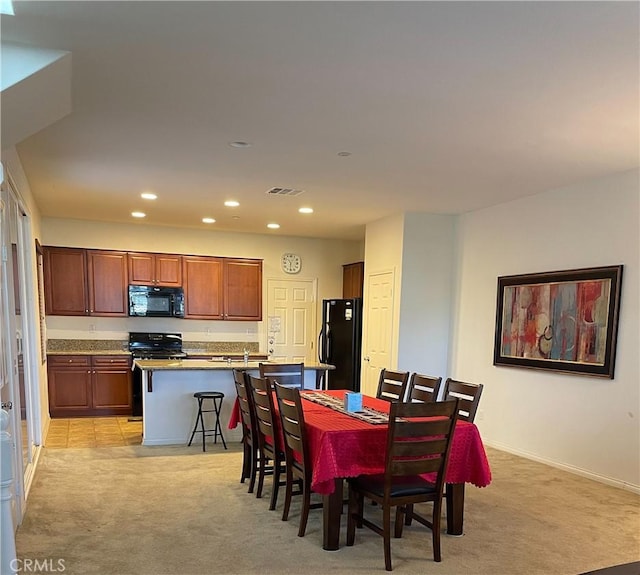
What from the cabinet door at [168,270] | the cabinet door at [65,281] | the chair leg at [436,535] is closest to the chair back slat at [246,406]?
the chair leg at [436,535]

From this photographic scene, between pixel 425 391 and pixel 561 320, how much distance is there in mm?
1734

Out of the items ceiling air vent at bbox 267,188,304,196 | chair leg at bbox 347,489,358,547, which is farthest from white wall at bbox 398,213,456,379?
chair leg at bbox 347,489,358,547

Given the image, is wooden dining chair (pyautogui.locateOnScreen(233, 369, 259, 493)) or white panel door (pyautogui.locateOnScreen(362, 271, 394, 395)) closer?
wooden dining chair (pyautogui.locateOnScreen(233, 369, 259, 493))

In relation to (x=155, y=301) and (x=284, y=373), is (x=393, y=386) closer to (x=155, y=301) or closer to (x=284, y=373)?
(x=284, y=373)

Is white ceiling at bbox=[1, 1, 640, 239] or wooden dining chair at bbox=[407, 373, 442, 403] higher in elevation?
white ceiling at bbox=[1, 1, 640, 239]

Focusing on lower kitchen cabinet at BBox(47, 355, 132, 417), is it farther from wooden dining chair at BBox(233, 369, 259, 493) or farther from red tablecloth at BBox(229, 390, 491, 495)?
red tablecloth at BBox(229, 390, 491, 495)

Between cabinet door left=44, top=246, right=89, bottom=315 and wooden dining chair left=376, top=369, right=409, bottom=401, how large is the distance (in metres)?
4.56

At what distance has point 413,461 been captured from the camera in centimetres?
276

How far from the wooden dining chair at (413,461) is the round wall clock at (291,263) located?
539 cm

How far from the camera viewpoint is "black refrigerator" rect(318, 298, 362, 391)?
22.9 ft

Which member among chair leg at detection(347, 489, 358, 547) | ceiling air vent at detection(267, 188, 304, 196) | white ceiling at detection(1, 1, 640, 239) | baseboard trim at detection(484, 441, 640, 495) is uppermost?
white ceiling at detection(1, 1, 640, 239)

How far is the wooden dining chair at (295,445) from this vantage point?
3.05 metres

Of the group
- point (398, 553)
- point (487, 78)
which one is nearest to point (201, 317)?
point (398, 553)

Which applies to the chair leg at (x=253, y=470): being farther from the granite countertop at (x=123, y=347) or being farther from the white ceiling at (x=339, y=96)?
the granite countertop at (x=123, y=347)
